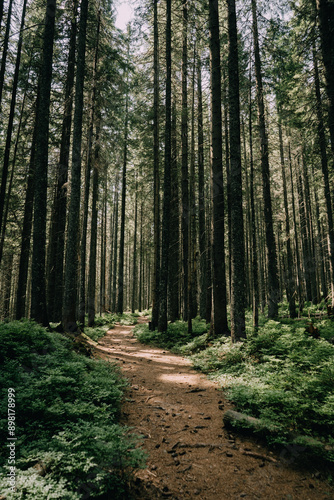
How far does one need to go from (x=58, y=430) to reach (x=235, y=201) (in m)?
7.58

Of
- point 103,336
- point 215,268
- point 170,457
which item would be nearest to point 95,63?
point 215,268

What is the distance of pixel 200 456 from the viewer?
3682 millimetres

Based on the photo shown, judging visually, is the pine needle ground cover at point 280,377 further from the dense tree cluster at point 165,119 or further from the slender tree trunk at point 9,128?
the slender tree trunk at point 9,128

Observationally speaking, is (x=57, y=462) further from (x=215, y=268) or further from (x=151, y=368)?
(x=215, y=268)

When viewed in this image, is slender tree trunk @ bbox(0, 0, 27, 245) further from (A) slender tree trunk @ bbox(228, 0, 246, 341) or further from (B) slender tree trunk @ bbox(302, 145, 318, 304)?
(B) slender tree trunk @ bbox(302, 145, 318, 304)

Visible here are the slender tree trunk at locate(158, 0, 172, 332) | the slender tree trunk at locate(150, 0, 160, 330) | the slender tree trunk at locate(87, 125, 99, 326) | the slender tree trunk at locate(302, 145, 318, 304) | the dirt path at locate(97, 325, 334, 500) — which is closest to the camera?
the dirt path at locate(97, 325, 334, 500)

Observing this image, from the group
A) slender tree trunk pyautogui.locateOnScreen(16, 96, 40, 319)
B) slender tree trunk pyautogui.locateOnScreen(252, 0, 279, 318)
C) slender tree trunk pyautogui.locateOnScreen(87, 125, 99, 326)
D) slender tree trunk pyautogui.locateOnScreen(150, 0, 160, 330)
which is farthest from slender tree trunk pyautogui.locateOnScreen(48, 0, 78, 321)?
slender tree trunk pyautogui.locateOnScreen(252, 0, 279, 318)

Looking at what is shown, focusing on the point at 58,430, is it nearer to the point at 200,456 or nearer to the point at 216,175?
the point at 200,456

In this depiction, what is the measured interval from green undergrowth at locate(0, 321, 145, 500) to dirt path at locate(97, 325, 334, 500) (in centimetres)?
39

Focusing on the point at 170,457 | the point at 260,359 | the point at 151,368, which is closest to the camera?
the point at 170,457

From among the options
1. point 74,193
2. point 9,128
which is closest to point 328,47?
point 74,193

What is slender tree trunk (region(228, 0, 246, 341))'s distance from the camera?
832 cm

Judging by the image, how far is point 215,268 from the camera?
10047 mm

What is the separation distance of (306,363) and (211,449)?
9.98 feet
